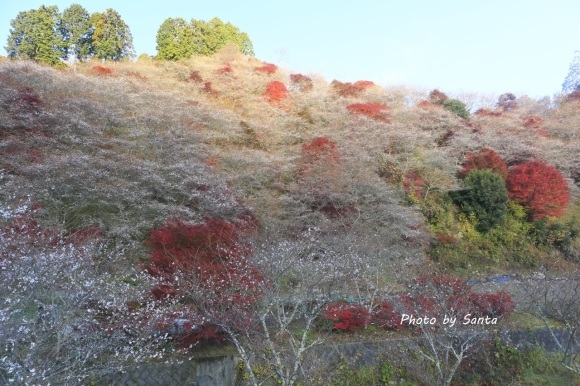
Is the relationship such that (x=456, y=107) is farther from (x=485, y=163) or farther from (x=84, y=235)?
(x=84, y=235)

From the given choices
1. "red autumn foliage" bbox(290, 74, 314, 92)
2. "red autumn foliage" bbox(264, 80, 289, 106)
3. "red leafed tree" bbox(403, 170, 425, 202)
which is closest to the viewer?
"red leafed tree" bbox(403, 170, 425, 202)

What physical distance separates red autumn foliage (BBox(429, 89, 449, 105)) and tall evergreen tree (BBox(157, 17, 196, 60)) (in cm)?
1489

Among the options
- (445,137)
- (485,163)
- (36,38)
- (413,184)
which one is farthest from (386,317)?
(36,38)

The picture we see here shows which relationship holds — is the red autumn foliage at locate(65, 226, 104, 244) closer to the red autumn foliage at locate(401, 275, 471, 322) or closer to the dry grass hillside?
the dry grass hillside

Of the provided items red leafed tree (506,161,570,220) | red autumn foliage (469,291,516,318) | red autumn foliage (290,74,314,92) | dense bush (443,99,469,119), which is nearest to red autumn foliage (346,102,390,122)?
red autumn foliage (290,74,314,92)

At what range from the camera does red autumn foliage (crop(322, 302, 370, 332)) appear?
7074mm

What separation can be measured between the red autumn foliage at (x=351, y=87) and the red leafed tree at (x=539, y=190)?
9.18 metres

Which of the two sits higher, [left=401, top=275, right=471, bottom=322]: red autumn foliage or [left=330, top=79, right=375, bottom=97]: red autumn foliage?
[left=330, top=79, right=375, bottom=97]: red autumn foliage

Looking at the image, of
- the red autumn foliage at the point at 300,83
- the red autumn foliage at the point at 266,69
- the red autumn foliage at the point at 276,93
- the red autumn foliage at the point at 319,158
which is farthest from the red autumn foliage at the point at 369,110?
the red autumn foliage at the point at 266,69

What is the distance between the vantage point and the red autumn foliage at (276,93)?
1783cm

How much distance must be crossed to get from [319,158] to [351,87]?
383 inches

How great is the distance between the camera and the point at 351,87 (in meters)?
21.0

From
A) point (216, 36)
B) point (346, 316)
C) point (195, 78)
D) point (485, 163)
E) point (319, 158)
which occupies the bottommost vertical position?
point (346, 316)

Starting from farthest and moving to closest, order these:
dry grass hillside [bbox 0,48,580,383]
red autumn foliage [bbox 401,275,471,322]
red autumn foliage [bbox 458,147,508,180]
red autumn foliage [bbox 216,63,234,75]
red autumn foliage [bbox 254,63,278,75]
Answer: red autumn foliage [bbox 254,63,278,75]
red autumn foliage [bbox 216,63,234,75]
red autumn foliage [bbox 458,147,508,180]
dry grass hillside [bbox 0,48,580,383]
red autumn foliage [bbox 401,275,471,322]
